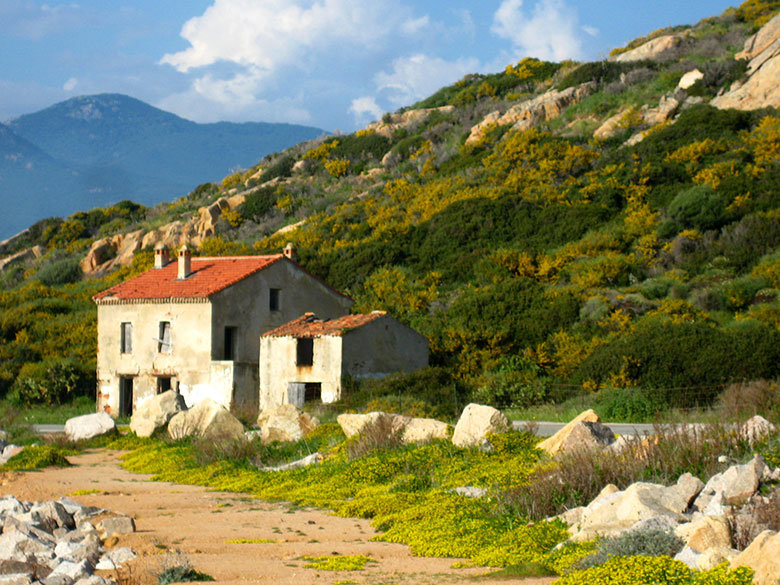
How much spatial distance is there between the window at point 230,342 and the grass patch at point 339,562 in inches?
1135

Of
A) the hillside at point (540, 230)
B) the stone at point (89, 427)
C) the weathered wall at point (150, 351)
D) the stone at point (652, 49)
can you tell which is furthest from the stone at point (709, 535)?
the stone at point (652, 49)

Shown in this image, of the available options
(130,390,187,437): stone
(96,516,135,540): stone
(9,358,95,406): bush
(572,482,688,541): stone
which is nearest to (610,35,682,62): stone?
(9,358,95,406): bush

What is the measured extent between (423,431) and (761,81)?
45.8 meters

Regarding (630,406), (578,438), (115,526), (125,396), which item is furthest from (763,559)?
(125,396)

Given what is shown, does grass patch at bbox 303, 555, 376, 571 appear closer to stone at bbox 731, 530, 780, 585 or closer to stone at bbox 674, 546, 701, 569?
stone at bbox 674, 546, 701, 569

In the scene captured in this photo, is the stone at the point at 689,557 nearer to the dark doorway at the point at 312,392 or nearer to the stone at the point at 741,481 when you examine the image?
the stone at the point at 741,481

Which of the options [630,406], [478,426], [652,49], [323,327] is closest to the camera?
[478,426]

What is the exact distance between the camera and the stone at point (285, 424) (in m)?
20.0

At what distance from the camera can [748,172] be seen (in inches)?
1781

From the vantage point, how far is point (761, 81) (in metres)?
54.0

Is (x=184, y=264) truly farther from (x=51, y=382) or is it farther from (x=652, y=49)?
(x=652, y=49)

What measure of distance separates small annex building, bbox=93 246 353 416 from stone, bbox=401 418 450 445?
19504 mm

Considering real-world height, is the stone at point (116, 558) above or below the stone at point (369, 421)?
below

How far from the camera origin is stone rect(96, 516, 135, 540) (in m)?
11.1
